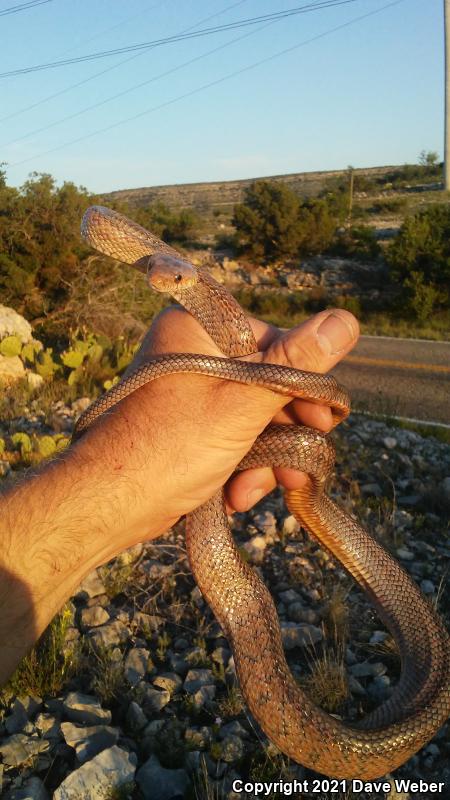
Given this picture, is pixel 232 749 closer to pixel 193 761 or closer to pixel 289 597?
pixel 193 761

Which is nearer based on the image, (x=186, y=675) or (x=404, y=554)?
(x=186, y=675)

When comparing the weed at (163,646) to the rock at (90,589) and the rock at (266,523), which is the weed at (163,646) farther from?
the rock at (266,523)

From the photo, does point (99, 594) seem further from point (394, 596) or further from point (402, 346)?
point (402, 346)

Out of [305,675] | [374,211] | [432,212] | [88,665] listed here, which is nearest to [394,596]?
[305,675]

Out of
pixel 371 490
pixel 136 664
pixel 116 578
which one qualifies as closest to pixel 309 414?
pixel 136 664

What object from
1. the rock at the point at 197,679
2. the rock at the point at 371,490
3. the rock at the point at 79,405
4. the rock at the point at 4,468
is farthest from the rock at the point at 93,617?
the rock at the point at 79,405

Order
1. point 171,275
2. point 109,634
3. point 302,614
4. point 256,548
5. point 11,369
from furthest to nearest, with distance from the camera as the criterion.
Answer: point 11,369 → point 256,548 → point 302,614 → point 109,634 → point 171,275

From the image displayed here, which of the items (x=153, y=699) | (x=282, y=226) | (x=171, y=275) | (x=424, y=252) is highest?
(x=282, y=226)
